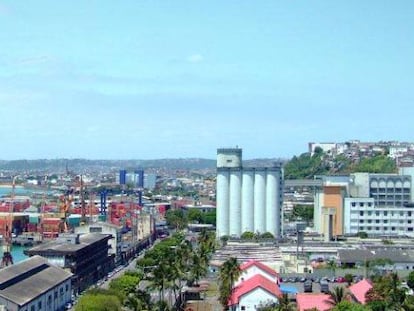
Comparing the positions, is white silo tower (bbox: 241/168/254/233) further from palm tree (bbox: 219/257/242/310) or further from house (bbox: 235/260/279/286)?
palm tree (bbox: 219/257/242/310)

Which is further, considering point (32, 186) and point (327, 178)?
point (32, 186)

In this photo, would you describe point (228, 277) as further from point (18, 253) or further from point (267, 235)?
point (18, 253)

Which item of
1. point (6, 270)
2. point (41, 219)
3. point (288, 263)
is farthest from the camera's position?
point (41, 219)

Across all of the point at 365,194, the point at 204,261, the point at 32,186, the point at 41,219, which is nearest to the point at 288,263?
the point at 204,261

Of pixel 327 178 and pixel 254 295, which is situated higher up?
pixel 327 178

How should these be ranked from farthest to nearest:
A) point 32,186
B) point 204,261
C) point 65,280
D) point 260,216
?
point 32,186
point 260,216
point 204,261
point 65,280

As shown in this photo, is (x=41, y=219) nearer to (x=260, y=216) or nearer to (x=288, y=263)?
(x=260, y=216)
